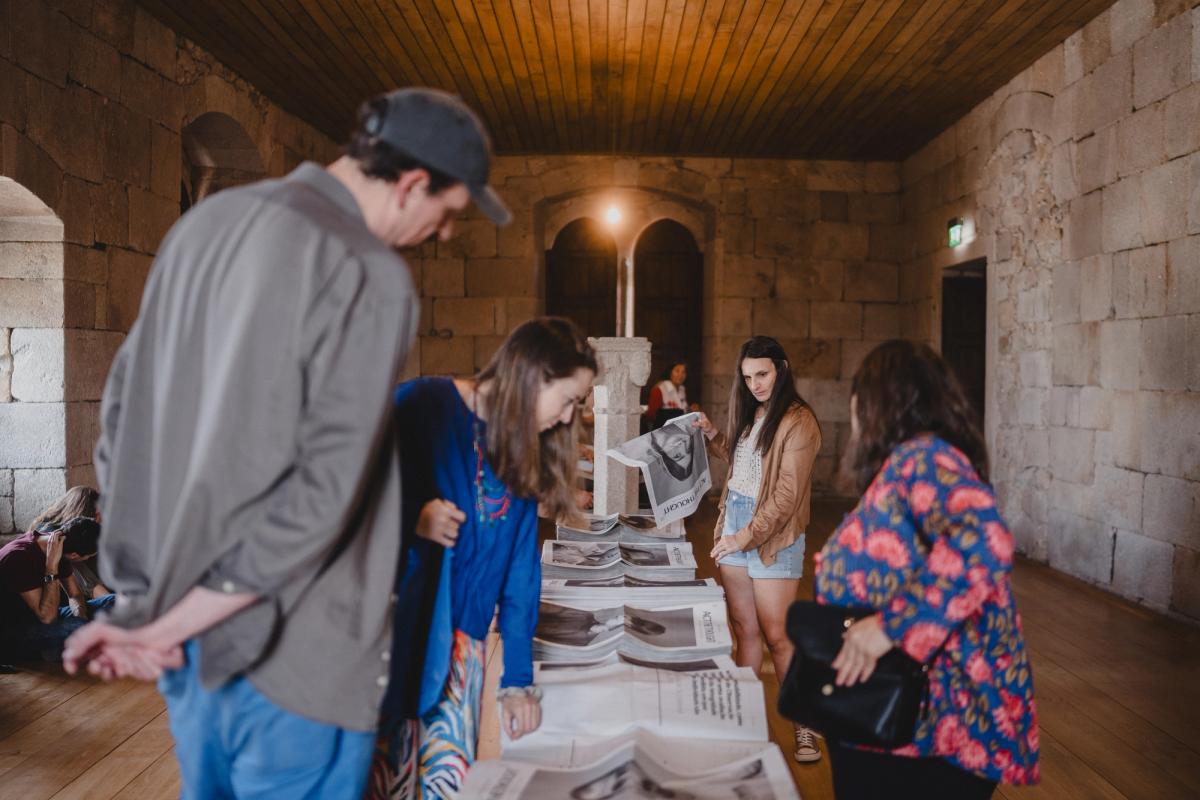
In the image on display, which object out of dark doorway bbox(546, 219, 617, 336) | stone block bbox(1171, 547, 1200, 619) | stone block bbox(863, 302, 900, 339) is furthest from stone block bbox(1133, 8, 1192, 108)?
dark doorway bbox(546, 219, 617, 336)

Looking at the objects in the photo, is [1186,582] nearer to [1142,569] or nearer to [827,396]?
[1142,569]

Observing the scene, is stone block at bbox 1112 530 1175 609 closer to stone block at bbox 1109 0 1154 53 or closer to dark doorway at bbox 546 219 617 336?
stone block at bbox 1109 0 1154 53

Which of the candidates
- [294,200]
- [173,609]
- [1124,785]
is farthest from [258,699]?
[1124,785]

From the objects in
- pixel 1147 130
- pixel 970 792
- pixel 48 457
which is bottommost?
pixel 970 792

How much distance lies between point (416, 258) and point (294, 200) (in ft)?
27.6

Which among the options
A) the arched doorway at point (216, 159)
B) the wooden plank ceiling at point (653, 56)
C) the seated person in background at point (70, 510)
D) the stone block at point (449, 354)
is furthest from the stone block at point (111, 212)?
the stone block at point (449, 354)

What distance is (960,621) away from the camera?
1.36 meters

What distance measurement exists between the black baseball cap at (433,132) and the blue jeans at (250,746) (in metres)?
0.62

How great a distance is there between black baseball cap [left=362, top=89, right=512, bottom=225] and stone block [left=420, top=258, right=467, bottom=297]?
8229mm

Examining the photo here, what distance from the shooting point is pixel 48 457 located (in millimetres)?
4547

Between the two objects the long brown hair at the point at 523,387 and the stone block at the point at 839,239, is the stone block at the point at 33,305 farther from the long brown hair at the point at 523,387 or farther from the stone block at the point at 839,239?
the stone block at the point at 839,239

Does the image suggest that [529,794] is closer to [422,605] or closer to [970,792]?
[422,605]

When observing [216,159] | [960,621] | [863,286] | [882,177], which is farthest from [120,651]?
[882,177]

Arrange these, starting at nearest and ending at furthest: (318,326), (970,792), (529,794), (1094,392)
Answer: (318,326), (529,794), (970,792), (1094,392)
